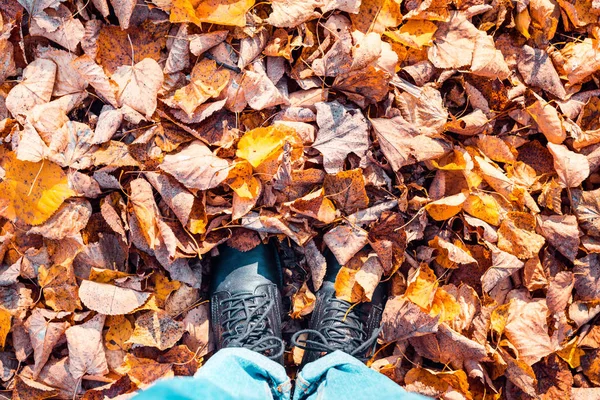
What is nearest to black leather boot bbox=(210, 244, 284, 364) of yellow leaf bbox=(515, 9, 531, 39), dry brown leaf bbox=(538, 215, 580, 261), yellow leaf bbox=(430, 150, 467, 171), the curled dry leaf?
the curled dry leaf

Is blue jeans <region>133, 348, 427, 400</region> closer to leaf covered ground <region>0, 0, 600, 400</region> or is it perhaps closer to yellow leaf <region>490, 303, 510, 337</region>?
leaf covered ground <region>0, 0, 600, 400</region>

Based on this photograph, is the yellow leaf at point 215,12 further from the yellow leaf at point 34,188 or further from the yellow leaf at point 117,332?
the yellow leaf at point 117,332

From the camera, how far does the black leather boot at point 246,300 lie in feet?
4.65

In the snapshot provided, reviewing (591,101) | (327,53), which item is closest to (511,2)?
(591,101)

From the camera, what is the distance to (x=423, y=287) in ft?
4.65

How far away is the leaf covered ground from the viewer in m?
1.32

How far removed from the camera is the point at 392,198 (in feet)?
4.66

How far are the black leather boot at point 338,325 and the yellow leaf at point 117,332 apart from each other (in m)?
0.44

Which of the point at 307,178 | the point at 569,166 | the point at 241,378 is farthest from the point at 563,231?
the point at 241,378

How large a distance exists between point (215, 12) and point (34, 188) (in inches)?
24.6

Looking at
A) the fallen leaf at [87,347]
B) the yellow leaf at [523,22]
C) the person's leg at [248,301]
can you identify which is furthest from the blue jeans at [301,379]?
the yellow leaf at [523,22]

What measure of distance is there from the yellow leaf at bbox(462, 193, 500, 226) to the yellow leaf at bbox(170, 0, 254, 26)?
0.74 meters

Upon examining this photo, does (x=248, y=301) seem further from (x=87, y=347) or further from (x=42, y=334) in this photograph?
(x=42, y=334)

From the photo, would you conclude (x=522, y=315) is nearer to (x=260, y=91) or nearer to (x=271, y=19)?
(x=260, y=91)
